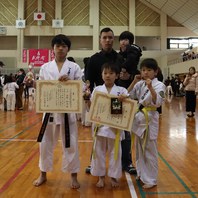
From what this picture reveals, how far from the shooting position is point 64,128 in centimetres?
319

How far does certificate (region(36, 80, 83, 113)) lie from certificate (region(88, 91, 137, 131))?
16 cm

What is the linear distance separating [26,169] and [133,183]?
4.84 feet

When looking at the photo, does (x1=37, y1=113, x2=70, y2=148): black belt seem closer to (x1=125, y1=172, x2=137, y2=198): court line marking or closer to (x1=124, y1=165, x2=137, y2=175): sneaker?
(x1=125, y1=172, x2=137, y2=198): court line marking

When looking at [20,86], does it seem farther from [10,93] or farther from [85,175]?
[85,175]

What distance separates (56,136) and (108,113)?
665 mm

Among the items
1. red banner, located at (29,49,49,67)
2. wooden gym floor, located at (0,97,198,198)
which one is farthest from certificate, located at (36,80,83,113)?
red banner, located at (29,49,49,67)

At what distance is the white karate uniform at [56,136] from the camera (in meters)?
3.19

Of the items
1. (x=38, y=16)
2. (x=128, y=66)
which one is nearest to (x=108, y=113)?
(x=128, y=66)

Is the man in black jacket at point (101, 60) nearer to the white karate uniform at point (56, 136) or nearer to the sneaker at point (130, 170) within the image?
the white karate uniform at point (56, 136)

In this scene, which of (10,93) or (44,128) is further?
(10,93)

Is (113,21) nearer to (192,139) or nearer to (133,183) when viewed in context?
(192,139)

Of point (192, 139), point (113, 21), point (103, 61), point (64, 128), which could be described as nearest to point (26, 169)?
point (64, 128)

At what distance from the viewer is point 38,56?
73.8 feet

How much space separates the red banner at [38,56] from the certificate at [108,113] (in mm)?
19748
